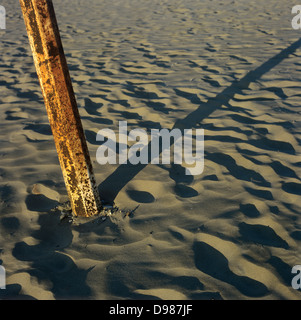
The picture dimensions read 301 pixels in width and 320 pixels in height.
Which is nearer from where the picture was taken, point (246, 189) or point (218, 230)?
point (218, 230)

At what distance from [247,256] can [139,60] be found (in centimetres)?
448

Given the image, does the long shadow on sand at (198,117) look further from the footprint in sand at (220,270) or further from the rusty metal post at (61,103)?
the footprint in sand at (220,270)

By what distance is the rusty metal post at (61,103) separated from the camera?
71.1 inches

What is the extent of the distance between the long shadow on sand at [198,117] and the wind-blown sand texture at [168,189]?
16 mm

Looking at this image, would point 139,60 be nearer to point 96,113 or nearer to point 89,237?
point 96,113

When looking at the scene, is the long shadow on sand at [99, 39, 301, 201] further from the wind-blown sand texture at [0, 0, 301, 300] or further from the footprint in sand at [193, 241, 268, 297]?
the footprint in sand at [193, 241, 268, 297]

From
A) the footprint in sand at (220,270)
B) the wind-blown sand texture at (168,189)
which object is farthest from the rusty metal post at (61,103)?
the footprint in sand at (220,270)

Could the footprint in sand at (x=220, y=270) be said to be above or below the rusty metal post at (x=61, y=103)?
below

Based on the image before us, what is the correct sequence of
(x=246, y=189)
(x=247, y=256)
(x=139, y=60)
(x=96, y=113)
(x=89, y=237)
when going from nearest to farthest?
1. (x=247, y=256)
2. (x=89, y=237)
3. (x=246, y=189)
4. (x=96, y=113)
5. (x=139, y=60)

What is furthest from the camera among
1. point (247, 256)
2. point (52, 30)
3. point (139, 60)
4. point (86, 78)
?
point (139, 60)

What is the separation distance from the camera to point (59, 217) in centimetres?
239

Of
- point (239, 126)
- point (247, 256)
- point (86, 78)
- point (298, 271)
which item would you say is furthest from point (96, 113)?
point (298, 271)

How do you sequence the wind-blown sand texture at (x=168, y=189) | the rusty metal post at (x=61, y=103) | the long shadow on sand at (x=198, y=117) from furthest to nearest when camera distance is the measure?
the long shadow on sand at (x=198, y=117), the wind-blown sand texture at (x=168, y=189), the rusty metal post at (x=61, y=103)

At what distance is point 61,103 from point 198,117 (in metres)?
2.10
